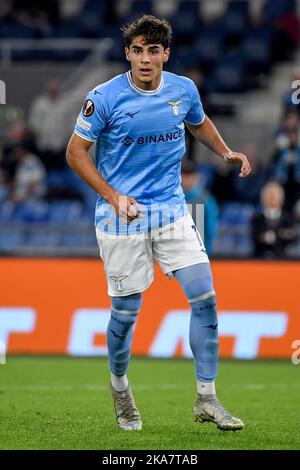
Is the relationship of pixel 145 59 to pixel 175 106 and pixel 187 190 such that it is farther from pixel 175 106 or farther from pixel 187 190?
pixel 187 190

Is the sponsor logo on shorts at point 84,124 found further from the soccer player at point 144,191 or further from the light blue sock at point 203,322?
the light blue sock at point 203,322

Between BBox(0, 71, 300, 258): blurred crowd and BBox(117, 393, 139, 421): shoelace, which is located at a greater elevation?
BBox(0, 71, 300, 258): blurred crowd

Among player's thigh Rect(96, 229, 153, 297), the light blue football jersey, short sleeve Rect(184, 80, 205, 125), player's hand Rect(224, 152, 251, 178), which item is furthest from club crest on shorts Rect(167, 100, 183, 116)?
player's thigh Rect(96, 229, 153, 297)

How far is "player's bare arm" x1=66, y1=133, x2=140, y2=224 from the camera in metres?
6.91

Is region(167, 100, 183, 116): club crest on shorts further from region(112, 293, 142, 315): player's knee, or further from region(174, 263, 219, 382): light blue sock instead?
region(112, 293, 142, 315): player's knee

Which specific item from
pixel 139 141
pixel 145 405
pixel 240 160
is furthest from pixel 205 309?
pixel 145 405

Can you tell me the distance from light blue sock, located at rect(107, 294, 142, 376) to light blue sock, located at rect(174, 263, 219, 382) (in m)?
0.41

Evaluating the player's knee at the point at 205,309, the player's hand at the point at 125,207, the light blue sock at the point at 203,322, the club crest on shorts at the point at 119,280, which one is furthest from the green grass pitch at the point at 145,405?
the player's hand at the point at 125,207

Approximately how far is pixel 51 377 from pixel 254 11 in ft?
38.3

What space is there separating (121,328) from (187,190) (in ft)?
15.6

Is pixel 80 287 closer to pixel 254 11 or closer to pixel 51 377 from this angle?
pixel 51 377
